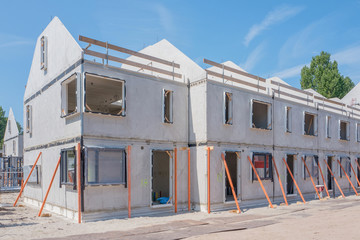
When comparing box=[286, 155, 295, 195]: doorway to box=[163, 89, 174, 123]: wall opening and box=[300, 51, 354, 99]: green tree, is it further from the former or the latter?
box=[300, 51, 354, 99]: green tree

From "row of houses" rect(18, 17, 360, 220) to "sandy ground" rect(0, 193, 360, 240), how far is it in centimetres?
104

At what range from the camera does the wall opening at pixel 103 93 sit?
52.8 ft

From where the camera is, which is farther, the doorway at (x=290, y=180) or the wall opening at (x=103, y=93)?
the doorway at (x=290, y=180)

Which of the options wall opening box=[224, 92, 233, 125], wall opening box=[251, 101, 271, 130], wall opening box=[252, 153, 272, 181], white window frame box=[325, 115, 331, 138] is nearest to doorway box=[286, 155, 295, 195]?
wall opening box=[251, 101, 271, 130]

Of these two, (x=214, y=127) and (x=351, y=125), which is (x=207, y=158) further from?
(x=351, y=125)

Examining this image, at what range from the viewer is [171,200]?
615 inches

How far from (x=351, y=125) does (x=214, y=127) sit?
16058mm

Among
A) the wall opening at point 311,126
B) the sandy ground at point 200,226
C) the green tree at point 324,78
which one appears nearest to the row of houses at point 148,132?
the sandy ground at point 200,226

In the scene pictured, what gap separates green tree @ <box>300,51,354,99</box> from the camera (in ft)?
180

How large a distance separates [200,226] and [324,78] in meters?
49.1

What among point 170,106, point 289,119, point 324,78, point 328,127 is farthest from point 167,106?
point 324,78

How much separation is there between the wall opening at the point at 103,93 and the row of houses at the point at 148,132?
0.10 meters

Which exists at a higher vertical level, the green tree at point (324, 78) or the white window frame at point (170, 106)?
the green tree at point (324, 78)

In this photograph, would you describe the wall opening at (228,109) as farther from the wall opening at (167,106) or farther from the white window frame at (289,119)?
the white window frame at (289,119)
